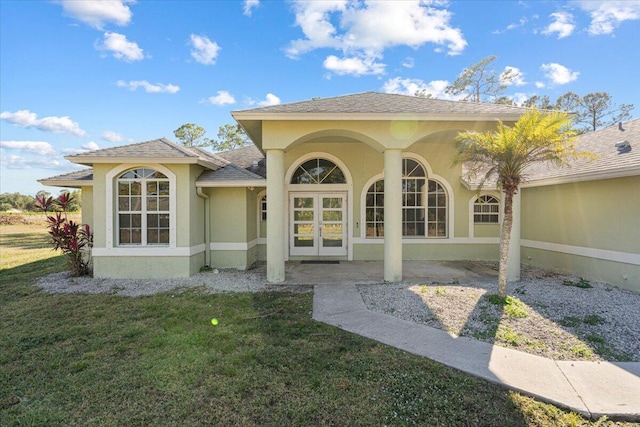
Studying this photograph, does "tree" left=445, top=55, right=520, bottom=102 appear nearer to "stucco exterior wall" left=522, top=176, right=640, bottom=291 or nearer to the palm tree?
"stucco exterior wall" left=522, top=176, right=640, bottom=291

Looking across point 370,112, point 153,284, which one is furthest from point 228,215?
point 370,112

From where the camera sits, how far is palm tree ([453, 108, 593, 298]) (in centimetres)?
586

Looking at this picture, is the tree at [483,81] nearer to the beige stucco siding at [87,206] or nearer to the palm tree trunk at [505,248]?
the palm tree trunk at [505,248]

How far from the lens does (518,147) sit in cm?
603

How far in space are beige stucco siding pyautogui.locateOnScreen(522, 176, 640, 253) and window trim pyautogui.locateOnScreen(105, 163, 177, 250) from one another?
11.4 metres

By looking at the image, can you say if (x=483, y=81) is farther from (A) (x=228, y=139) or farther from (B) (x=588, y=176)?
(A) (x=228, y=139)

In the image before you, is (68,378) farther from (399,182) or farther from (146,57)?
(146,57)

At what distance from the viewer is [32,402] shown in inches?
130

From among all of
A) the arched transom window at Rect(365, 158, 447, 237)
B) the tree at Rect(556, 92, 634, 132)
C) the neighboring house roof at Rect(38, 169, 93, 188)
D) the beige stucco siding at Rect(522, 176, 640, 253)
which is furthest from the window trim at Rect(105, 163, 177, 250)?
the tree at Rect(556, 92, 634, 132)

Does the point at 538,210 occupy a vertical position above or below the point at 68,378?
above

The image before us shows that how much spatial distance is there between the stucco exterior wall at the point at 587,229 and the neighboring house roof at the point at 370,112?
306cm

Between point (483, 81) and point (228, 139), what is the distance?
1051 inches

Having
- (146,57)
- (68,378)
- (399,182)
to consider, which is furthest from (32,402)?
(146,57)

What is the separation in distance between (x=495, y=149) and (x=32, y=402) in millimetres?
7922
